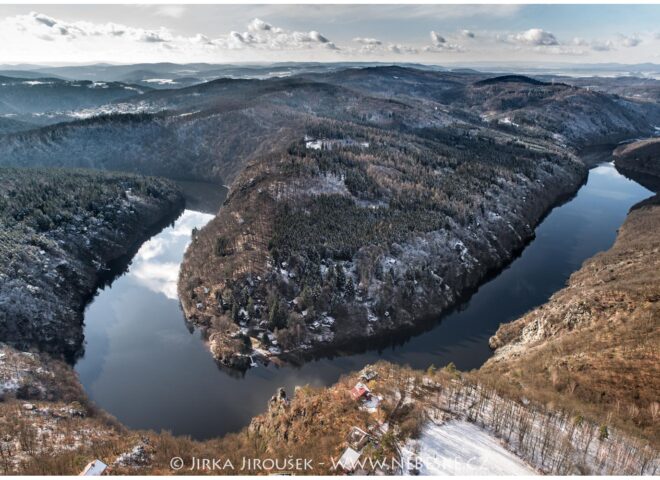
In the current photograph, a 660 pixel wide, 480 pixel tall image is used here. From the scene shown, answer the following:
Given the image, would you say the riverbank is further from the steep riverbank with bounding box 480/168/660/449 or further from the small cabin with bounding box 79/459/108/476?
the steep riverbank with bounding box 480/168/660/449

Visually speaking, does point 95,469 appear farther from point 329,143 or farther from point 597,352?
point 329,143

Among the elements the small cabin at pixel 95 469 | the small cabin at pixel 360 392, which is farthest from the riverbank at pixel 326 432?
the small cabin at pixel 95 469

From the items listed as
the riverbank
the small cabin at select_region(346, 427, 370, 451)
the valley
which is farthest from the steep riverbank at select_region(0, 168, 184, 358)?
the small cabin at select_region(346, 427, 370, 451)

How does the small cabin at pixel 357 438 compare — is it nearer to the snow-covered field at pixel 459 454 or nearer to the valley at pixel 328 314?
the valley at pixel 328 314

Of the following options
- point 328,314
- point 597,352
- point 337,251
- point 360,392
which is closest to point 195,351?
point 328,314

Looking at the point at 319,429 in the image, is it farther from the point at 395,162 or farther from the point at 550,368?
the point at 395,162
